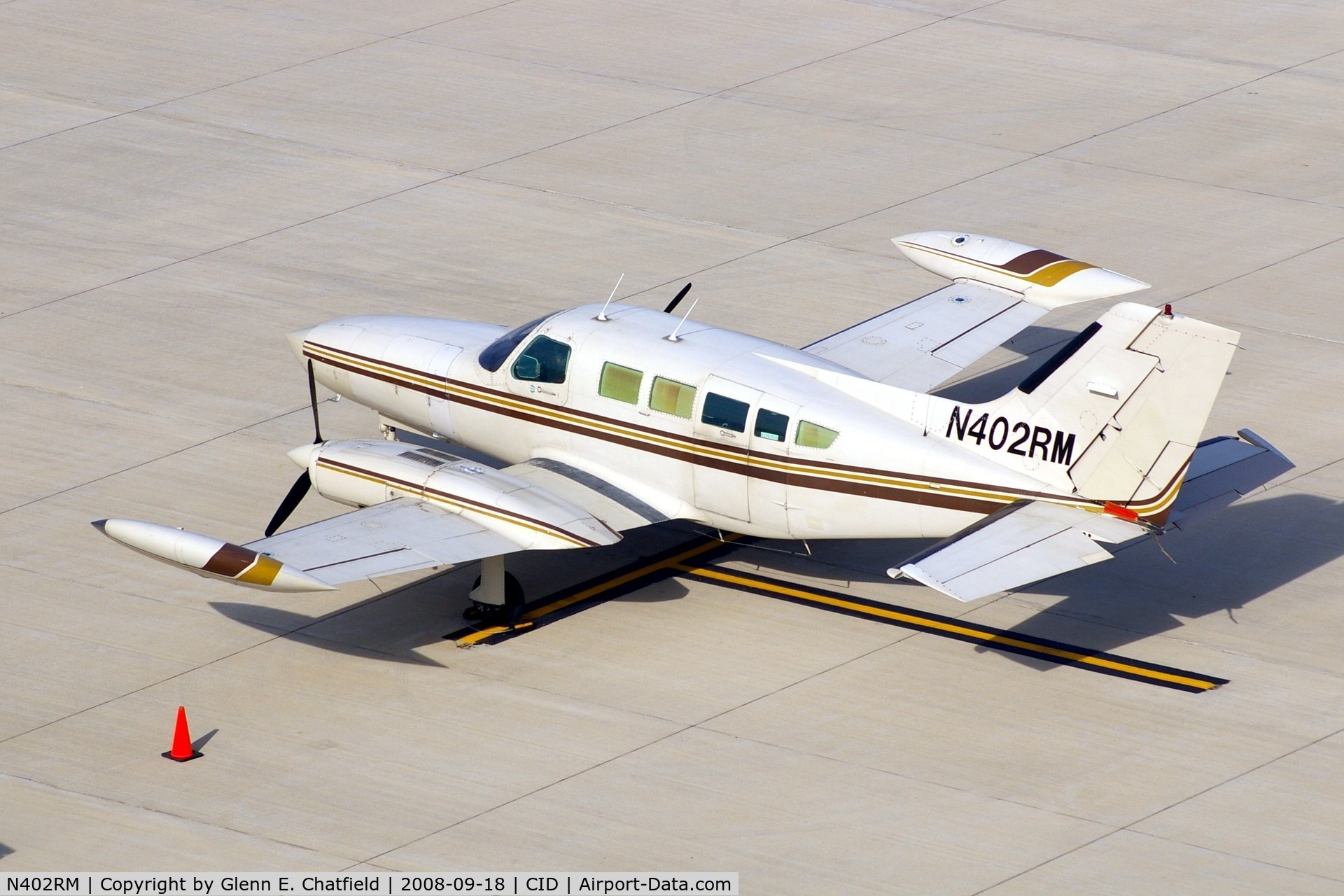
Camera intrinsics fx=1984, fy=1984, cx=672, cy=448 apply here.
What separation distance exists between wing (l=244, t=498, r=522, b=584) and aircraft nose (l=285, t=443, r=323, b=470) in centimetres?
102

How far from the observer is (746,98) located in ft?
110

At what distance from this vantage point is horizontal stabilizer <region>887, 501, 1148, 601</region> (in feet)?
55.4

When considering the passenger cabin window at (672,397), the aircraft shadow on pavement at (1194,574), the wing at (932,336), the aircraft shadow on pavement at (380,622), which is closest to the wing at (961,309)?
the wing at (932,336)

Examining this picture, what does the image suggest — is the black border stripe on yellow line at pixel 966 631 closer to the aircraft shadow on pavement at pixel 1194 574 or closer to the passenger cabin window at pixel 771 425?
the aircraft shadow on pavement at pixel 1194 574

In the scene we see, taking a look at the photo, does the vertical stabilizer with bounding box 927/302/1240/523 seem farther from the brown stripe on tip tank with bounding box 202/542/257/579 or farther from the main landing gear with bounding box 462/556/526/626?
the brown stripe on tip tank with bounding box 202/542/257/579

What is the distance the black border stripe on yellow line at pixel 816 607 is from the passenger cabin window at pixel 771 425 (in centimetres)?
182

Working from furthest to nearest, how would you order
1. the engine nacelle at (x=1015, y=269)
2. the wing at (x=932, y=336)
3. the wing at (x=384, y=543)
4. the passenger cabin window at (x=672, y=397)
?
the engine nacelle at (x=1015, y=269), the wing at (x=932, y=336), the passenger cabin window at (x=672, y=397), the wing at (x=384, y=543)

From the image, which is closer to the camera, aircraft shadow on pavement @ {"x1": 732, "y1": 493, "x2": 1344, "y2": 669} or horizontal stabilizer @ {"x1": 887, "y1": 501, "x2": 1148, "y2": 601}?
horizontal stabilizer @ {"x1": 887, "y1": 501, "x2": 1148, "y2": 601}

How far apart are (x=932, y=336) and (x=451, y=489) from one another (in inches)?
248

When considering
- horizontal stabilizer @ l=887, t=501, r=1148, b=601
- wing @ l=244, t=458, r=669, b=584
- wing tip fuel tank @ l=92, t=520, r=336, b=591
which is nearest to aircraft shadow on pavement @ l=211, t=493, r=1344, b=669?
wing @ l=244, t=458, r=669, b=584

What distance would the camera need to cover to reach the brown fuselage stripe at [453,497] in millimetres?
18578

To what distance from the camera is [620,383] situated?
65.4 ft

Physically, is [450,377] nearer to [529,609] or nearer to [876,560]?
[529,609]

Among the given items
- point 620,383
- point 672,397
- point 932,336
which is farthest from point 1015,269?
point 620,383
